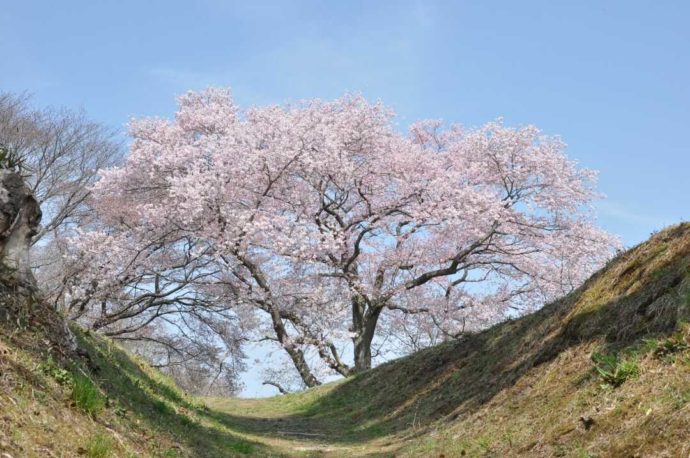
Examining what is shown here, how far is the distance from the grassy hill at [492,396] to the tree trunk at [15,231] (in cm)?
71

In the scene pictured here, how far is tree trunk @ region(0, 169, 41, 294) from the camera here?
27.5 feet

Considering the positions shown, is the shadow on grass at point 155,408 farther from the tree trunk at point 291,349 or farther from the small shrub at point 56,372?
the tree trunk at point 291,349

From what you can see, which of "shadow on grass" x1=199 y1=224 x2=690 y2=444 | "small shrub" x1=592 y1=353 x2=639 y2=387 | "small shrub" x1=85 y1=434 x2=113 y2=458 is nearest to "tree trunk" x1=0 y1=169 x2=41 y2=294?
"small shrub" x1=85 y1=434 x2=113 y2=458

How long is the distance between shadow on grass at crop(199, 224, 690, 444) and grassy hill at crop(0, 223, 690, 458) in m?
0.04

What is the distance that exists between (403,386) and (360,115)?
1334 centimetres

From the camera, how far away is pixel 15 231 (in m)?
8.68

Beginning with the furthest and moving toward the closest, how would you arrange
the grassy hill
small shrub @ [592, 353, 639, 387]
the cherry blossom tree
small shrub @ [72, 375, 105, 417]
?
1. the cherry blossom tree
2. small shrub @ [592, 353, 639, 387]
3. small shrub @ [72, 375, 105, 417]
4. the grassy hill

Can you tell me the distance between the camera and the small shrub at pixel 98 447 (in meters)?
5.63

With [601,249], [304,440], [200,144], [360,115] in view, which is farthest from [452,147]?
[304,440]

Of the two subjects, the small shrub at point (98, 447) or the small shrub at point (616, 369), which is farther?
the small shrub at point (616, 369)

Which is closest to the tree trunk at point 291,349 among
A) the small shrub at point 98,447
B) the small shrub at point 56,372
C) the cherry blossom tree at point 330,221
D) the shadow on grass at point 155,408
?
the cherry blossom tree at point 330,221

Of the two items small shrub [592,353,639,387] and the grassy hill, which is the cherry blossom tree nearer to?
the grassy hill

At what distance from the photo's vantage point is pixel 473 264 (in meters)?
27.3

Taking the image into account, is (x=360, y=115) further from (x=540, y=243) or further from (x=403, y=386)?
(x=403, y=386)
